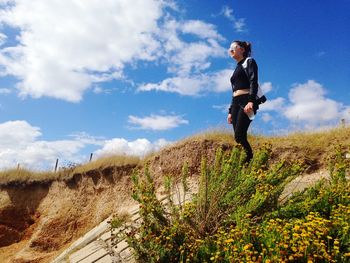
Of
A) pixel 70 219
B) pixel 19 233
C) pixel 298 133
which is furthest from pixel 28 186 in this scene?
pixel 298 133

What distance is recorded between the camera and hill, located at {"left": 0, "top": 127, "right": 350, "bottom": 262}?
28.8 ft

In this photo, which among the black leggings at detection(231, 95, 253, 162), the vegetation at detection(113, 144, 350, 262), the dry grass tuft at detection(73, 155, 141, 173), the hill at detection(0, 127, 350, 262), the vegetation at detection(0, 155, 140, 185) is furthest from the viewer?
the vegetation at detection(0, 155, 140, 185)

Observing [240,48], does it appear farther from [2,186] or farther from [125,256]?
[2,186]

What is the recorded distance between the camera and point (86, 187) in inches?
480

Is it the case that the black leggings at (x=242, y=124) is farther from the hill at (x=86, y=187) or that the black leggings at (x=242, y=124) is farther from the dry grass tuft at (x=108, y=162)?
the dry grass tuft at (x=108, y=162)

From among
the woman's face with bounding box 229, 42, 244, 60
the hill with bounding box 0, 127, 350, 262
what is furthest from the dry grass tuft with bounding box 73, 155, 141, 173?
the woman's face with bounding box 229, 42, 244, 60

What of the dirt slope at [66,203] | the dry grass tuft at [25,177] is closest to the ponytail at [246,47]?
the dirt slope at [66,203]

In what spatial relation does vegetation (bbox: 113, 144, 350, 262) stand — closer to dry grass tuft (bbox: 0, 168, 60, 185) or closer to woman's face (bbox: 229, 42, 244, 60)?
woman's face (bbox: 229, 42, 244, 60)

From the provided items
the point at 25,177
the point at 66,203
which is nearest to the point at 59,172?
the point at 25,177

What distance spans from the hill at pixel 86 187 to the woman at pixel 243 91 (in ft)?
7.45

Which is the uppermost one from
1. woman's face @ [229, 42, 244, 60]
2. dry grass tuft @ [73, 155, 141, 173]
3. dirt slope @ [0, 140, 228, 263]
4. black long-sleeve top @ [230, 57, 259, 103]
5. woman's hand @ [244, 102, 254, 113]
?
woman's face @ [229, 42, 244, 60]

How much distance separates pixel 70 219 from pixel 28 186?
3.10 m

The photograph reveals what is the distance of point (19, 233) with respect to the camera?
1236 centimetres

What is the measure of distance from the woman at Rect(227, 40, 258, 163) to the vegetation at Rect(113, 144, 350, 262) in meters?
0.54
